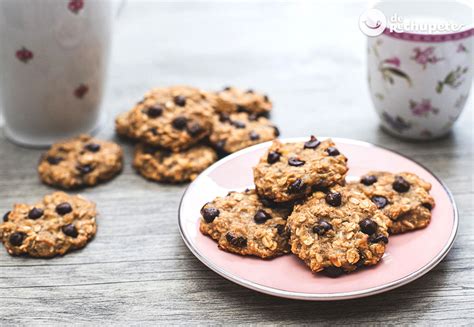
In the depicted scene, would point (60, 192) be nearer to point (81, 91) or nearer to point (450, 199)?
point (81, 91)


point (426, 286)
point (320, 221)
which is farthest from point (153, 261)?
point (426, 286)

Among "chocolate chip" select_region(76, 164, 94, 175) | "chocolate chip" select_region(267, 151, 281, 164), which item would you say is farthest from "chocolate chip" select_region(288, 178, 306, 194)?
"chocolate chip" select_region(76, 164, 94, 175)

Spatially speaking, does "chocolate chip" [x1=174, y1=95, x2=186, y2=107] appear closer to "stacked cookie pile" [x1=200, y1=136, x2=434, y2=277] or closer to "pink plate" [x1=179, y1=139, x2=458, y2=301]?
"pink plate" [x1=179, y1=139, x2=458, y2=301]

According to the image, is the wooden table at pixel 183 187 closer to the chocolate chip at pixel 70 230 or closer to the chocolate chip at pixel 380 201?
the chocolate chip at pixel 70 230

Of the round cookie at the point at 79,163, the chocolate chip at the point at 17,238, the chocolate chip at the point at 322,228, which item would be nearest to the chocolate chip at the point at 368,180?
the chocolate chip at the point at 322,228

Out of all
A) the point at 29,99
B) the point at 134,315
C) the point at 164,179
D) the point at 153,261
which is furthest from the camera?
the point at 29,99
